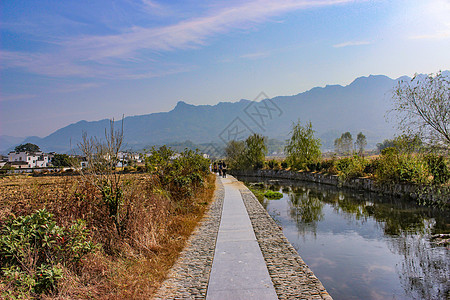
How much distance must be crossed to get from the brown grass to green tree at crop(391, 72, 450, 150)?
8066mm

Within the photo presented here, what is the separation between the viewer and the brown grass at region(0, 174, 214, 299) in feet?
15.2

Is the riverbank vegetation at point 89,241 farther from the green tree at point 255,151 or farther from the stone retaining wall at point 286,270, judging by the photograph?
Answer: the green tree at point 255,151

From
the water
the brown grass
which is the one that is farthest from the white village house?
the brown grass

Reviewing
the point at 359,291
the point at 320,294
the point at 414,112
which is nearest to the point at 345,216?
the point at 414,112

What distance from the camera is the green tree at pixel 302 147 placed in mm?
35062

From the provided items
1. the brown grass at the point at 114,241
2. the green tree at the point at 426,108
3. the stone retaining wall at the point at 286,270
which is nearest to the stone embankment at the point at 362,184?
the green tree at the point at 426,108

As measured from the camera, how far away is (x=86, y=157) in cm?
653

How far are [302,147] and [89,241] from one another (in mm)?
32254

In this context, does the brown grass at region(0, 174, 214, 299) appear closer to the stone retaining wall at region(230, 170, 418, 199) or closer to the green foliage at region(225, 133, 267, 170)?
the stone retaining wall at region(230, 170, 418, 199)

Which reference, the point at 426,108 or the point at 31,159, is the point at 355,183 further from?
the point at 31,159

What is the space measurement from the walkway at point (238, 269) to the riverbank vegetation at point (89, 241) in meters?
0.91

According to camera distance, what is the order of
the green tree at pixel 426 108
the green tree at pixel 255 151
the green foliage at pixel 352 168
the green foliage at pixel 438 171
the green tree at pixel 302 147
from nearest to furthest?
the green tree at pixel 426 108 → the green foliage at pixel 438 171 → the green foliage at pixel 352 168 → the green tree at pixel 302 147 → the green tree at pixel 255 151

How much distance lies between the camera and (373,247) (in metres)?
8.77

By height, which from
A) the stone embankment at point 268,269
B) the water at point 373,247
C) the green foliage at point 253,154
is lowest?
the water at point 373,247
